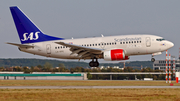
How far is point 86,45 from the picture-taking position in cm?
4550

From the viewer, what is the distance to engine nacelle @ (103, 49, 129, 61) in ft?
140

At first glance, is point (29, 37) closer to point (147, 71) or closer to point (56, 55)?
point (56, 55)

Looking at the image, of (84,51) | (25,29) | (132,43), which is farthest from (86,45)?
(25,29)

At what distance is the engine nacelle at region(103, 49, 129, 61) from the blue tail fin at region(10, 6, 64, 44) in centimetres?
1056

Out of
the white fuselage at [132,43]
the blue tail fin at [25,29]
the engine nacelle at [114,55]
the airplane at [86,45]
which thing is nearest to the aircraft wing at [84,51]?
the airplane at [86,45]

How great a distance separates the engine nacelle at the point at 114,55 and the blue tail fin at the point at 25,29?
10.6m

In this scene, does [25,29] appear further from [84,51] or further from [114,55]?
[114,55]

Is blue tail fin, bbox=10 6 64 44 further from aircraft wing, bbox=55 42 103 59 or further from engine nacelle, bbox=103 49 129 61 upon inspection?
→ engine nacelle, bbox=103 49 129 61

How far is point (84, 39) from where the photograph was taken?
1825 inches

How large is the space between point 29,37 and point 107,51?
13.8 m

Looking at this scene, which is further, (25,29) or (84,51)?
(25,29)

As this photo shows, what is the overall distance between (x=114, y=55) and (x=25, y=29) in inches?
636

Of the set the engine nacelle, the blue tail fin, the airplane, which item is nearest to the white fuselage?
the airplane

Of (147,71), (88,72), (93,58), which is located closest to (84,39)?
(93,58)
